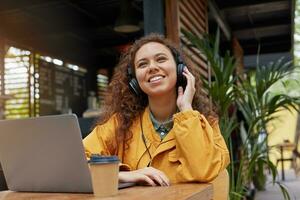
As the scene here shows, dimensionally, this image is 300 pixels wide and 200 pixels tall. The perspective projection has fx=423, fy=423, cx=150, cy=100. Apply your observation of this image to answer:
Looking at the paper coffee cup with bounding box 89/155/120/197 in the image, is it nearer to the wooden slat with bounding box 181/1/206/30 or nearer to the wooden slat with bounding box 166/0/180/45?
the wooden slat with bounding box 166/0/180/45

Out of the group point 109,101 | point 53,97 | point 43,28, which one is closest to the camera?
point 109,101

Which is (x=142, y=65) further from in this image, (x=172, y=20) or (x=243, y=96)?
(x=172, y=20)

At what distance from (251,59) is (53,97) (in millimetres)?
4733

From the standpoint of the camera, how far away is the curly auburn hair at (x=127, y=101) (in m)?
1.64

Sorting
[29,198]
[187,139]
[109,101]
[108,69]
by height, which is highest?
[108,69]

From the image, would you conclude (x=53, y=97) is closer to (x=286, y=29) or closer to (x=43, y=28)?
(x=43, y=28)

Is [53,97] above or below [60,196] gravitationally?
above

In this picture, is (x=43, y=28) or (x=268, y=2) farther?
(x=43, y=28)

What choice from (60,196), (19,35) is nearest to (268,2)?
(19,35)

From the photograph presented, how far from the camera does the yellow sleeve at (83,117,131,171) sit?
1.55 metres

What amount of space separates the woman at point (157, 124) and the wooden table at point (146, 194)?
0.10 metres

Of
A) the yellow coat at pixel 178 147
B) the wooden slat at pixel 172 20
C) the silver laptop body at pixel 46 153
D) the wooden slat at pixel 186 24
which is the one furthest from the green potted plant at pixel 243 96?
the silver laptop body at pixel 46 153

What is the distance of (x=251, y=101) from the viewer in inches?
122

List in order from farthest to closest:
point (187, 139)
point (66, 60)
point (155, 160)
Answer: point (66, 60), point (155, 160), point (187, 139)
